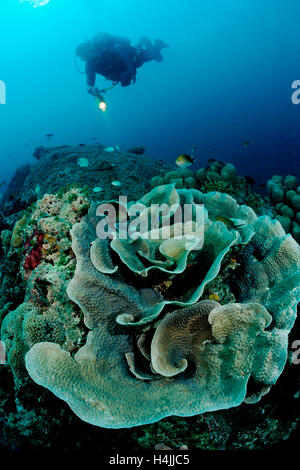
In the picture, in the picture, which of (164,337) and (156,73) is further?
(156,73)

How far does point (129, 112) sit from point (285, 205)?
133008 mm

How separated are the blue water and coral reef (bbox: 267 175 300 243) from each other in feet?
198

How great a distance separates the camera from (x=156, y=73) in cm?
13400

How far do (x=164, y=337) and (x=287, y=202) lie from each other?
15.3ft

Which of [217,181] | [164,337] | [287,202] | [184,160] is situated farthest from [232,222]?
[287,202]

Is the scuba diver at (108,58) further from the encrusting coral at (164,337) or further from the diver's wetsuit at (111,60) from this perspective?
the encrusting coral at (164,337)

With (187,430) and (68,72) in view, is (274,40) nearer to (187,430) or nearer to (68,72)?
(68,72)

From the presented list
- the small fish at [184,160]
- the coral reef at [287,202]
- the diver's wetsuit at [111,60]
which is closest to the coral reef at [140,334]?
the coral reef at [287,202]

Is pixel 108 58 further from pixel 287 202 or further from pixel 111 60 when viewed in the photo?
pixel 287 202

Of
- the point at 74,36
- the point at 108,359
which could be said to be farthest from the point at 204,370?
the point at 74,36

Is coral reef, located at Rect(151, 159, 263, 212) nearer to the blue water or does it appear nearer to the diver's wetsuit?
the diver's wetsuit

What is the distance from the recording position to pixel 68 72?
132000mm

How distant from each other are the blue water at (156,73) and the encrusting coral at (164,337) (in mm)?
64479

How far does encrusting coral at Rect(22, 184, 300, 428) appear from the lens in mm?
1648
